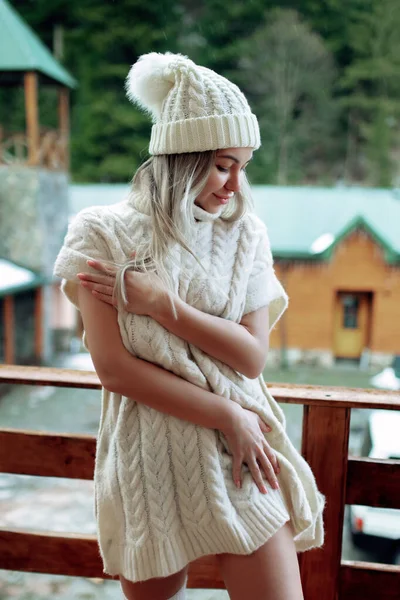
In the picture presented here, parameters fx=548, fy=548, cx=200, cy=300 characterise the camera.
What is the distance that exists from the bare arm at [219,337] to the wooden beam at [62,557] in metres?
0.52

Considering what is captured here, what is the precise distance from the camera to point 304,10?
13.8ft

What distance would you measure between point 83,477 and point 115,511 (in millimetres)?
296

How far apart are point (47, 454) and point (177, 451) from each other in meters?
0.41

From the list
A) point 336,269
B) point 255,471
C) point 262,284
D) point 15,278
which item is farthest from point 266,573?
point 336,269

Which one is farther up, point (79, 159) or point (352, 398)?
point (79, 159)

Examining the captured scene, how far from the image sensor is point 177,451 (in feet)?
2.24

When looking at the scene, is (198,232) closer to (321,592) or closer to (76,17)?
(321,592)

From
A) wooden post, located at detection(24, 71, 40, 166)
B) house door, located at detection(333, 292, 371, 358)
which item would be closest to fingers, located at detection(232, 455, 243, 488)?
wooden post, located at detection(24, 71, 40, 166)

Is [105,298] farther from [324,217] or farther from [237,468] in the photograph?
[324,217]

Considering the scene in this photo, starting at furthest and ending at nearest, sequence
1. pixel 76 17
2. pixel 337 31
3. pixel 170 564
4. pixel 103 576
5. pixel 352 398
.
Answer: pixel 76 17, pixel 337 31, pixel 103 576, pixel 352 398, pixel 170 564

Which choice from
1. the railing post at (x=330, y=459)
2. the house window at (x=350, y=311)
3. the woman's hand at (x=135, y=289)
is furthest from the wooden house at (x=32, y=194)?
the woman's hand at (x=135, y=289)

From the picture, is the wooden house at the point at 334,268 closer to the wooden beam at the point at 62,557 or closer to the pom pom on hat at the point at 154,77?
the wooden beam at the point at 62,557

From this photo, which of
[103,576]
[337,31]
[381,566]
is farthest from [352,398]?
[337,31]

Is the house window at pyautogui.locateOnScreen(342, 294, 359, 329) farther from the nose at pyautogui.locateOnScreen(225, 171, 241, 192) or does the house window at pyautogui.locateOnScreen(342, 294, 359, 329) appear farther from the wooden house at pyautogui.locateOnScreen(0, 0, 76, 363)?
the nose at pyautogui.locateOnScreen(225, 171, 241, 192)
